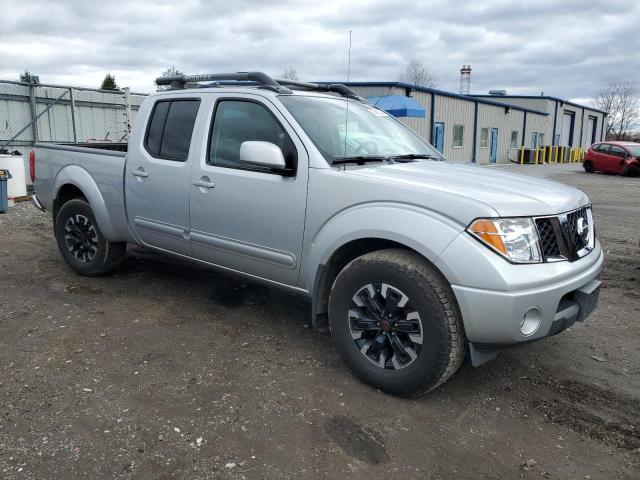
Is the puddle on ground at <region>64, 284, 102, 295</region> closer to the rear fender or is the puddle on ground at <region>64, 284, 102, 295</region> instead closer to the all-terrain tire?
the rear fender

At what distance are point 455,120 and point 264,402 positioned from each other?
2772 cm

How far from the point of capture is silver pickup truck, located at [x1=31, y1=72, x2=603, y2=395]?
2.84m

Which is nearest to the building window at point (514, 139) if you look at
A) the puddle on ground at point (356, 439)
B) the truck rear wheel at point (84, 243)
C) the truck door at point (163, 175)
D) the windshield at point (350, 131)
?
the windshield at point (350, 131)

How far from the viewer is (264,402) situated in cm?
316

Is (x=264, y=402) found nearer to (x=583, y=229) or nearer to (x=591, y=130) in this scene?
(x=583, y=229)

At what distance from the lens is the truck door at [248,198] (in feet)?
11.8

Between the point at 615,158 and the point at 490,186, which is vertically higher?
the point at 490,186

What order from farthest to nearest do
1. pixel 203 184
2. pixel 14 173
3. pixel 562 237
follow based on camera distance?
pixel 14 173, pixel 203 184, pixel 562 237

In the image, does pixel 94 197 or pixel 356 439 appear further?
pixel 94 197

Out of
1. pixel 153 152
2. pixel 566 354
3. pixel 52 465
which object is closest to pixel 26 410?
pixel 52 465

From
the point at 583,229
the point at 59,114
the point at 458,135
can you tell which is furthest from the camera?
the point at 458,135

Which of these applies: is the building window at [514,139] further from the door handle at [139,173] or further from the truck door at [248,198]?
the truck door at [248,198]

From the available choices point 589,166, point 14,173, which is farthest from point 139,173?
point 589,166

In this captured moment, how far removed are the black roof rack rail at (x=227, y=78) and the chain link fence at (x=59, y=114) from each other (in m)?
9.56
